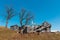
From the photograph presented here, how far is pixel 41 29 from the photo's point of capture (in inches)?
1811

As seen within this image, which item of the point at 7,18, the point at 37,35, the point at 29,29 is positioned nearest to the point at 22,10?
the point at 7,18

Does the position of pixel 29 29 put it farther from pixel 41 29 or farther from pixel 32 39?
pixel 32 39

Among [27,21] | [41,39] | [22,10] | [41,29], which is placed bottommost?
[41,39]

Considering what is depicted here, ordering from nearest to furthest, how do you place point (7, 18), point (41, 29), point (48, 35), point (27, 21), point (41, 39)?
point (41, 39)
point (48, 35)
point (41, 29)
point (7, 18)
point (27, 21)

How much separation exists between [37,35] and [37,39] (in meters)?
3.41

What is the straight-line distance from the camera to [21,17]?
240 feet

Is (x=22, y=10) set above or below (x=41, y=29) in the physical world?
above

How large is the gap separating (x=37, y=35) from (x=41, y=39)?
3.64 m

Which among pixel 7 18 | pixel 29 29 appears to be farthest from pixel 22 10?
pixel 29 29

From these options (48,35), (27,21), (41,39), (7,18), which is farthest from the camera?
(27,21)

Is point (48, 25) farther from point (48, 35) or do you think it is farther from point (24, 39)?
point (24, 39)

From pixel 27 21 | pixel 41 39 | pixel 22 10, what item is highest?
pixel 22 10

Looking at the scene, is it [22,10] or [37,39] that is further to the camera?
[22,10]

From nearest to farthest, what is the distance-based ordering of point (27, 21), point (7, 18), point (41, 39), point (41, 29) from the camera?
1. point (41, 39)
2. point (41, 29)
3. point (7, 18)
4. point (27, 21)
